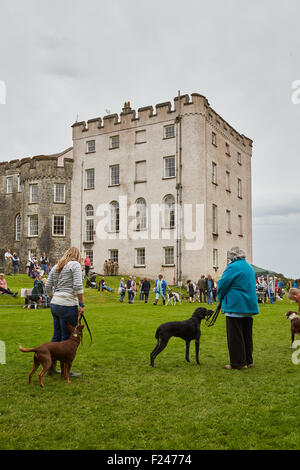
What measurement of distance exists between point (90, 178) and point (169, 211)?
9263 mm

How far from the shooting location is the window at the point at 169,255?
34431mm

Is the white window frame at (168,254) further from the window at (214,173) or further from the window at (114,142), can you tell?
the window at (114,142)

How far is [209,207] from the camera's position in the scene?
3441cm

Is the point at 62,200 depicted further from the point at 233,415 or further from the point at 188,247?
the point at 233,415

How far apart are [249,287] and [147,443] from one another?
3.93 meters

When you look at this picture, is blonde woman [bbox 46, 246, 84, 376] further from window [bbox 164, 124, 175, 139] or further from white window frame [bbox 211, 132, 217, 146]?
white window frame [bbox 211, 132, 217, 146]

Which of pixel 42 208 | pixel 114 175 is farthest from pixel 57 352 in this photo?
pixel 42 208

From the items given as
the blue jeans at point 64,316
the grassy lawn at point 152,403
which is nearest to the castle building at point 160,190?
the grassy lawn at point 152,403

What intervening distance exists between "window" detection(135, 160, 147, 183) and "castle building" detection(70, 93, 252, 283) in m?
0.09

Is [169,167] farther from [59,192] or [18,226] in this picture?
[18,226]

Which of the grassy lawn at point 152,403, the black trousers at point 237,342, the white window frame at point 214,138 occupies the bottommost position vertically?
the grassy lawn at point 152,403

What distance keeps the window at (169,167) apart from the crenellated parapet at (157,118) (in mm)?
3466

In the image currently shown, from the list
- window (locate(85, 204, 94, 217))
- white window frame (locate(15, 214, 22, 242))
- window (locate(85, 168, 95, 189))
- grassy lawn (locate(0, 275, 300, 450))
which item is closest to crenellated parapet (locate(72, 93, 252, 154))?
window (locate(85, 168, 95, 189))
